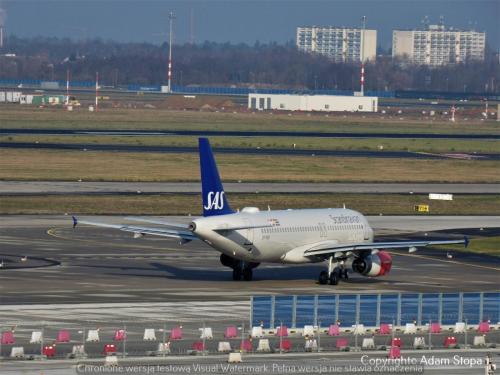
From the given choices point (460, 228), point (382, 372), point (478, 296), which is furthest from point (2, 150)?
point (382, 372)

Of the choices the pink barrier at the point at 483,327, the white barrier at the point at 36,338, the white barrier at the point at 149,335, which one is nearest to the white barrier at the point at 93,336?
the white barrier at the point at 149,335

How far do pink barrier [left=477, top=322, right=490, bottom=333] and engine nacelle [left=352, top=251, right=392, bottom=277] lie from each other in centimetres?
1958

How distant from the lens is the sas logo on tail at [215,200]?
7688 cm

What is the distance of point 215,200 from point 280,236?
507 cm

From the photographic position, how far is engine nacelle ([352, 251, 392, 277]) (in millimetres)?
81062

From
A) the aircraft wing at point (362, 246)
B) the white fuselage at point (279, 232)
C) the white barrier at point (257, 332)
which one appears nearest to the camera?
the white barrier at point (257, 332)

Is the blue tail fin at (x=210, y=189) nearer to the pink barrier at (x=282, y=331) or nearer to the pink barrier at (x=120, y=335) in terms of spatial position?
the pink barrier at (x=282, y=331)

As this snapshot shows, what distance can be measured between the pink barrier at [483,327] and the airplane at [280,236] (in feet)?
59.8

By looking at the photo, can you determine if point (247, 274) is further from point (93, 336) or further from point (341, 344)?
point (93, 336)

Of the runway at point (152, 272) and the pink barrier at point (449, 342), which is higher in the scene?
the pink barrier at point (449, 342)

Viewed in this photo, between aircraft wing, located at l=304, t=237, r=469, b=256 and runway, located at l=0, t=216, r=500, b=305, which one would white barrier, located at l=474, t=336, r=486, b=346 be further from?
aircraft wing, located at l=304, t=237, r=469, b=256

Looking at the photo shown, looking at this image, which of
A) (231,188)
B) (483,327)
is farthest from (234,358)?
(231,188)

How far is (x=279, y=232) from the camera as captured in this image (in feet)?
260

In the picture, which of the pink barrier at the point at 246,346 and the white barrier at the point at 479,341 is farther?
the white barrier at the point at 479,341
